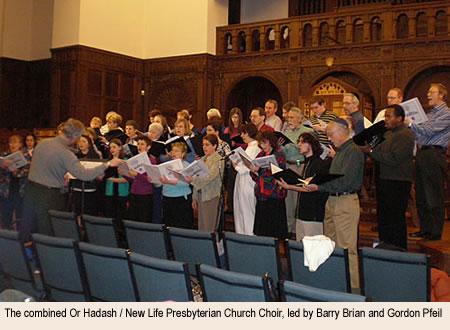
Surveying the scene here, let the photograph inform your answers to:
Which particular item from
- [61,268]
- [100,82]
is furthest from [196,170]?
[100,82]

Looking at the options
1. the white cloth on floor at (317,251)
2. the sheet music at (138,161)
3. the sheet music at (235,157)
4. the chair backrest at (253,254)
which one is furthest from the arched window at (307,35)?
the white cloth on floor at (317,251)

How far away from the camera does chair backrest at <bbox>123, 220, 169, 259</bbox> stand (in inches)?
149

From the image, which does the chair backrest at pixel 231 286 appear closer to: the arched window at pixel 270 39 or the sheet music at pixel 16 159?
the sheet music at pixel 16 159

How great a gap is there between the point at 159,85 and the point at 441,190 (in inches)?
331

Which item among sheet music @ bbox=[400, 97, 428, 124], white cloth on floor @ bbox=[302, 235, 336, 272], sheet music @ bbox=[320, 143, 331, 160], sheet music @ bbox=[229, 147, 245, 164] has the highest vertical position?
sheet music @ bbox=[400, 97, 428, 124]

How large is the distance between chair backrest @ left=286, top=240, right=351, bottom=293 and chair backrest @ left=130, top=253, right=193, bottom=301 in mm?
893

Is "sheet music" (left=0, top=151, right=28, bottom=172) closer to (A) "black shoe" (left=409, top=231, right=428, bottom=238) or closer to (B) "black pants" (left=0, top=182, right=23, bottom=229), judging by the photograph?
(B) "black pants" (left=0, top=182, right=23, bottom=229)

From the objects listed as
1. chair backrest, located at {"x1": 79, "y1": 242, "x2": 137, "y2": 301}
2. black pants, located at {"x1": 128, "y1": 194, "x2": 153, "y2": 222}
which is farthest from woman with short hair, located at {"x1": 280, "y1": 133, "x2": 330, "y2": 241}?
chair backrest, located at {"x1": 79, "y1": 242, "x2": 137, "y2": 301}

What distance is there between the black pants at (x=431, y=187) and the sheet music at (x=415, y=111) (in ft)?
1.24

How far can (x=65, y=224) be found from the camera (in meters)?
4.25

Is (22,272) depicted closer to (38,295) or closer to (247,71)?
(38,295)

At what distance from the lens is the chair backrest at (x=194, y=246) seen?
3.53 meters

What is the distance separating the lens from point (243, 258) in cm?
340

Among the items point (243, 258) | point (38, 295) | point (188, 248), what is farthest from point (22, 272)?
point (243, 258)
